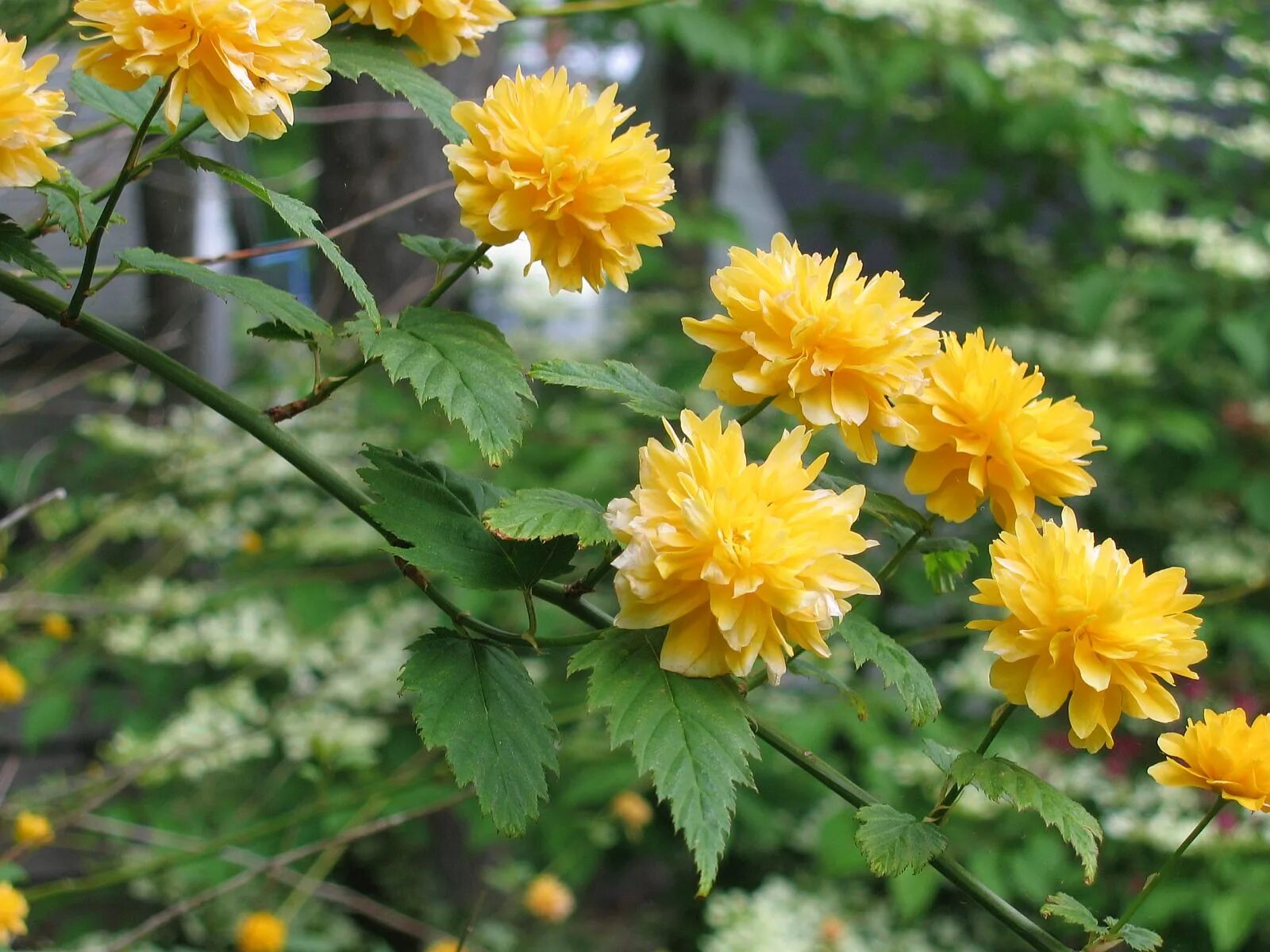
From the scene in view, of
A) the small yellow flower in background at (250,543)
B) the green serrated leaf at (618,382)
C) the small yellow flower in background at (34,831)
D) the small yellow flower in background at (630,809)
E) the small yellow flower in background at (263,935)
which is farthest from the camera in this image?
the small yellow flower in background at (250,543)

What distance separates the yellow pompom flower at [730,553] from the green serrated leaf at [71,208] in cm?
31

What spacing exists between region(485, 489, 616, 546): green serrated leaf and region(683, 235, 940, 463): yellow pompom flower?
9 cm

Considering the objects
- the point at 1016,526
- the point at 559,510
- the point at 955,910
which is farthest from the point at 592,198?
the point at 955,910

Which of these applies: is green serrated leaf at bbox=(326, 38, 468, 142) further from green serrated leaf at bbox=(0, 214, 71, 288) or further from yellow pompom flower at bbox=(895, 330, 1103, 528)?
yellow pompom flower at bbox=(895, 330, 1103, 528)

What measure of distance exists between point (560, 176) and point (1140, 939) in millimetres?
464

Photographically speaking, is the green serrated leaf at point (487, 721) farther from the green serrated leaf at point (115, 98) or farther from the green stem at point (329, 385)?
the green serrated leaf at point (115, 98)

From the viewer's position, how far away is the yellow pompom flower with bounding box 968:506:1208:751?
0.57 metres

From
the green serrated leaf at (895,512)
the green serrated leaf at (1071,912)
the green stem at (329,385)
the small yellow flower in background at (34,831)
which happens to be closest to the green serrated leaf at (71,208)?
the green stem at (329,385)

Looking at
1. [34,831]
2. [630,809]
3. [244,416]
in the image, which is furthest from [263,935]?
[244,416]

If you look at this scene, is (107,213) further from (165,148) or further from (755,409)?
(755,409)

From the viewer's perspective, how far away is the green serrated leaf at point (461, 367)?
2.00 ft

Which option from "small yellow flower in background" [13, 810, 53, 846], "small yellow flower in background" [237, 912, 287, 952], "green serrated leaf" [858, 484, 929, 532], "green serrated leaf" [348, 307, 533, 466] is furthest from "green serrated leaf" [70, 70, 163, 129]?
"small yellow flower in background" [237, 912, 287, 952]

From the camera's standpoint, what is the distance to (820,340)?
1.93 ft

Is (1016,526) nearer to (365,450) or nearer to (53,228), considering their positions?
(365,450)
